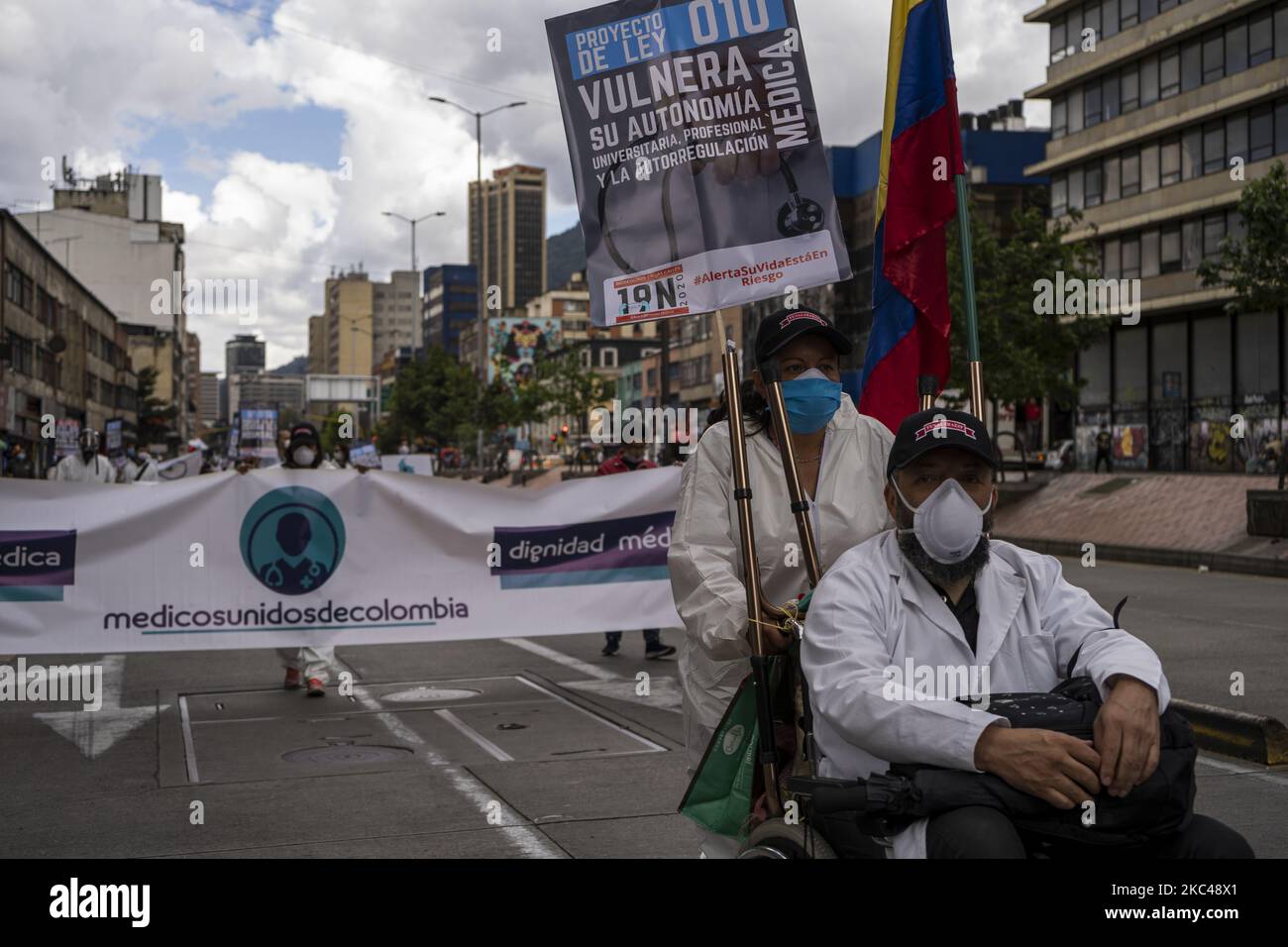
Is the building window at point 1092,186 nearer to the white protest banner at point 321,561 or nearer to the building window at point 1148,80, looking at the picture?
the building window at point 1148,80

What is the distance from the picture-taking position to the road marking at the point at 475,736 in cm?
845

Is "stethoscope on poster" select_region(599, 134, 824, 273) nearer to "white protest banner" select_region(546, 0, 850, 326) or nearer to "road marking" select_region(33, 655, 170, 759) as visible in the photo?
"white protest banner" select_region(546, 0, 850, 326)

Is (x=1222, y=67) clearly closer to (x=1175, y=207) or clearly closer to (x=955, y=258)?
(x=1175, y=207)

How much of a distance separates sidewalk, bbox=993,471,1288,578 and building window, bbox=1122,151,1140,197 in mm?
18601

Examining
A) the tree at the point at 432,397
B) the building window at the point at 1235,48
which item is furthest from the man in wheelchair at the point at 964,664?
the tree at the point at 432,397

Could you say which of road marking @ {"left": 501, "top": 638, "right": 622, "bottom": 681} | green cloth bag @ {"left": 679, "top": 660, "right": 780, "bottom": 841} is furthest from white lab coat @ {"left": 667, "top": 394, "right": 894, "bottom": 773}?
road marking @ {"left": 501, "top": 638, "right": 622, "bottom": 681}

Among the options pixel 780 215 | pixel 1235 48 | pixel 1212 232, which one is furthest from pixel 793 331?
pixel 1235 48

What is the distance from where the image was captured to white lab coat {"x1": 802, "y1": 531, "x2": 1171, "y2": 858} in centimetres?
321

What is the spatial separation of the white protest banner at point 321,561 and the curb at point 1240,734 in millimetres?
4069

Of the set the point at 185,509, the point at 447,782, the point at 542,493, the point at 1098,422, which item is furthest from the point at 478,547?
the point at 1098,422

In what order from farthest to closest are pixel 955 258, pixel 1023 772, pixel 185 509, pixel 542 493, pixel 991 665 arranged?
1. pixel 955 258
2. pixel 542 493
3. pixel 185 509
4. pixel 991 665
5. pixel 1023 772

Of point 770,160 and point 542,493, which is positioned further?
point 542,493

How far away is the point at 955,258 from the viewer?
1485 inches
